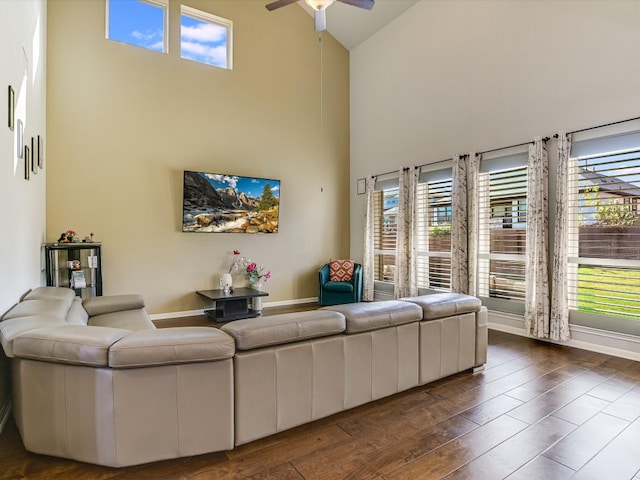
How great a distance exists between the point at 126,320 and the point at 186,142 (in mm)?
3407

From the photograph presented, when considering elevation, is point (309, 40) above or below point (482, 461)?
above

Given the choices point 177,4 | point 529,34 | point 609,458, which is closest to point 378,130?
point 529,34

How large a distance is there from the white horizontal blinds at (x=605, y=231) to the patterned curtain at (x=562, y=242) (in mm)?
85

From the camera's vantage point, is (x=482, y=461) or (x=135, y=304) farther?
(x=135, y=304)

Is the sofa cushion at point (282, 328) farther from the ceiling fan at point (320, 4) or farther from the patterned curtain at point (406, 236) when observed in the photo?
the patterned curtain at point (406, 236)

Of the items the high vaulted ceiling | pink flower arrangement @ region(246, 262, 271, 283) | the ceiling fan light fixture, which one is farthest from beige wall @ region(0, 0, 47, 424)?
the high vaulted ceiling

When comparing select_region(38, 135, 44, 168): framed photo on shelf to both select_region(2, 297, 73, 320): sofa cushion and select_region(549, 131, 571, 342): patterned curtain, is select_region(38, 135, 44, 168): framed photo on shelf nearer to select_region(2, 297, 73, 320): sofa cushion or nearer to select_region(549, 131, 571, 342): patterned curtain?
select_region(2, 297, 73, 320): sofa cushion

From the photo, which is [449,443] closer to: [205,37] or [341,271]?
[341,271]

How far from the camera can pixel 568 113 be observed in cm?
429

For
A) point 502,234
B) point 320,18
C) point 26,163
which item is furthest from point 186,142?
point 502,234

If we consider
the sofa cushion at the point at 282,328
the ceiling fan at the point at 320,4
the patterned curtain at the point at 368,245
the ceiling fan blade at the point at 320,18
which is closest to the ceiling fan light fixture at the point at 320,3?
the ceiling fan at the point at 320,4

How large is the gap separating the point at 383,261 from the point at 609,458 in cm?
514

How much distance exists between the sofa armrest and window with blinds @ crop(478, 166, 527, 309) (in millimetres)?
4624

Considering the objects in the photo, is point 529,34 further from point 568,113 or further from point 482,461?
point 482,461
